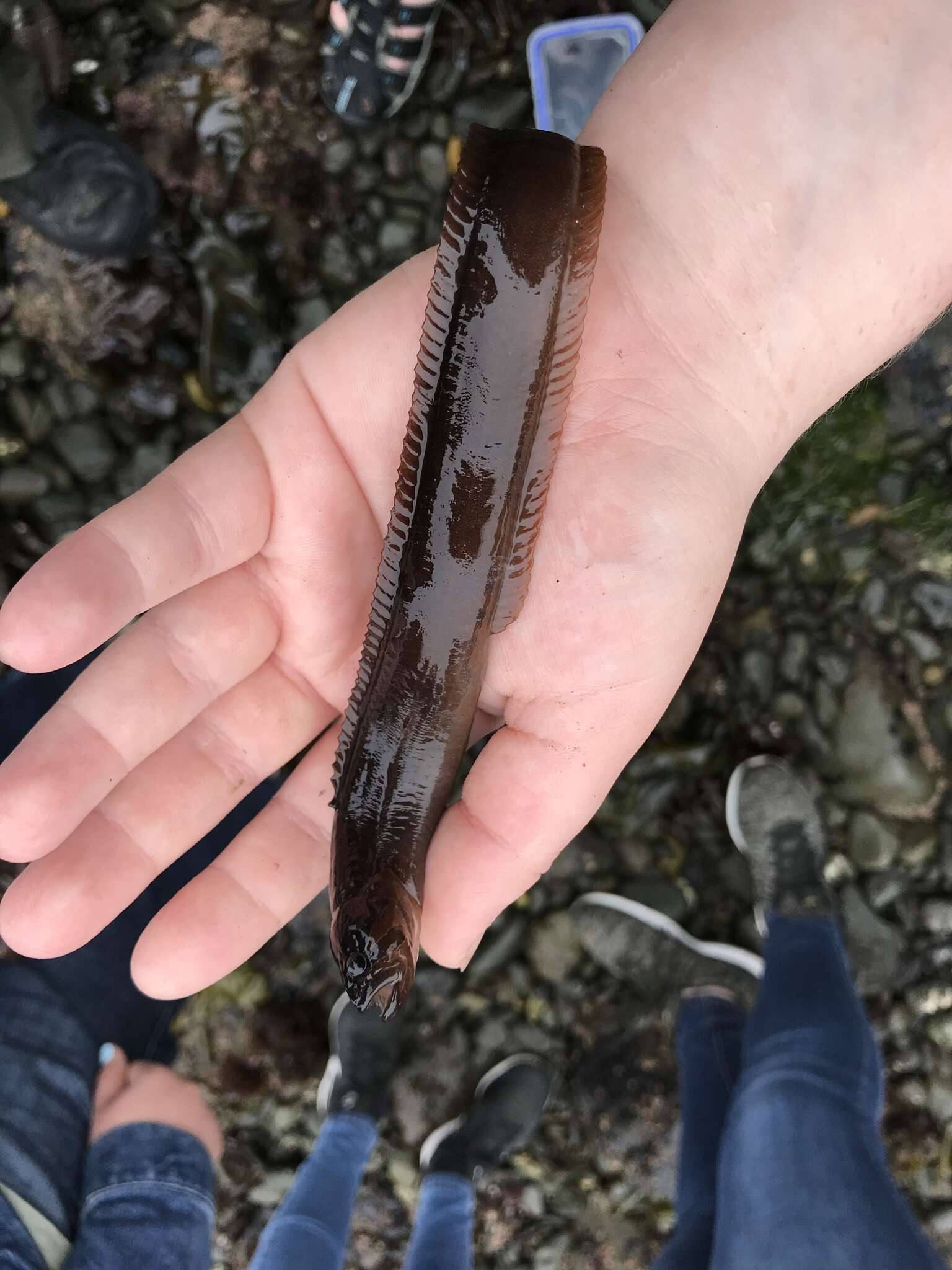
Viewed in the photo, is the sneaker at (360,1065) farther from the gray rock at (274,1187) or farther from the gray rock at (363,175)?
the gray rock at (363,175)

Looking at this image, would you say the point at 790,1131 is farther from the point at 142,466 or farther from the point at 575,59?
the point at 575,59

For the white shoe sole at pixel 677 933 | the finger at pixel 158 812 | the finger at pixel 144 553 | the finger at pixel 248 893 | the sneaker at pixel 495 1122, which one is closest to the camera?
the finger at pixel 144 553

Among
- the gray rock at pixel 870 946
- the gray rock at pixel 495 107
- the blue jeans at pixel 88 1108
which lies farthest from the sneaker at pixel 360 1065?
the gray rock at pixel 495 107

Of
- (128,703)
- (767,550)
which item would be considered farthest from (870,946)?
(128,703)

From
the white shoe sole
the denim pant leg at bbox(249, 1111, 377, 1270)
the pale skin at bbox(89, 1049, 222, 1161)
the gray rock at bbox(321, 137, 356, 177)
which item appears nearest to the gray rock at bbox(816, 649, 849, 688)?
the white shoe sole

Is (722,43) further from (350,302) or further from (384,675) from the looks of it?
(384,675)

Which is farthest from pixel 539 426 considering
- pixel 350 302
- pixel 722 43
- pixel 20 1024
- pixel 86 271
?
pixel 20 1024
